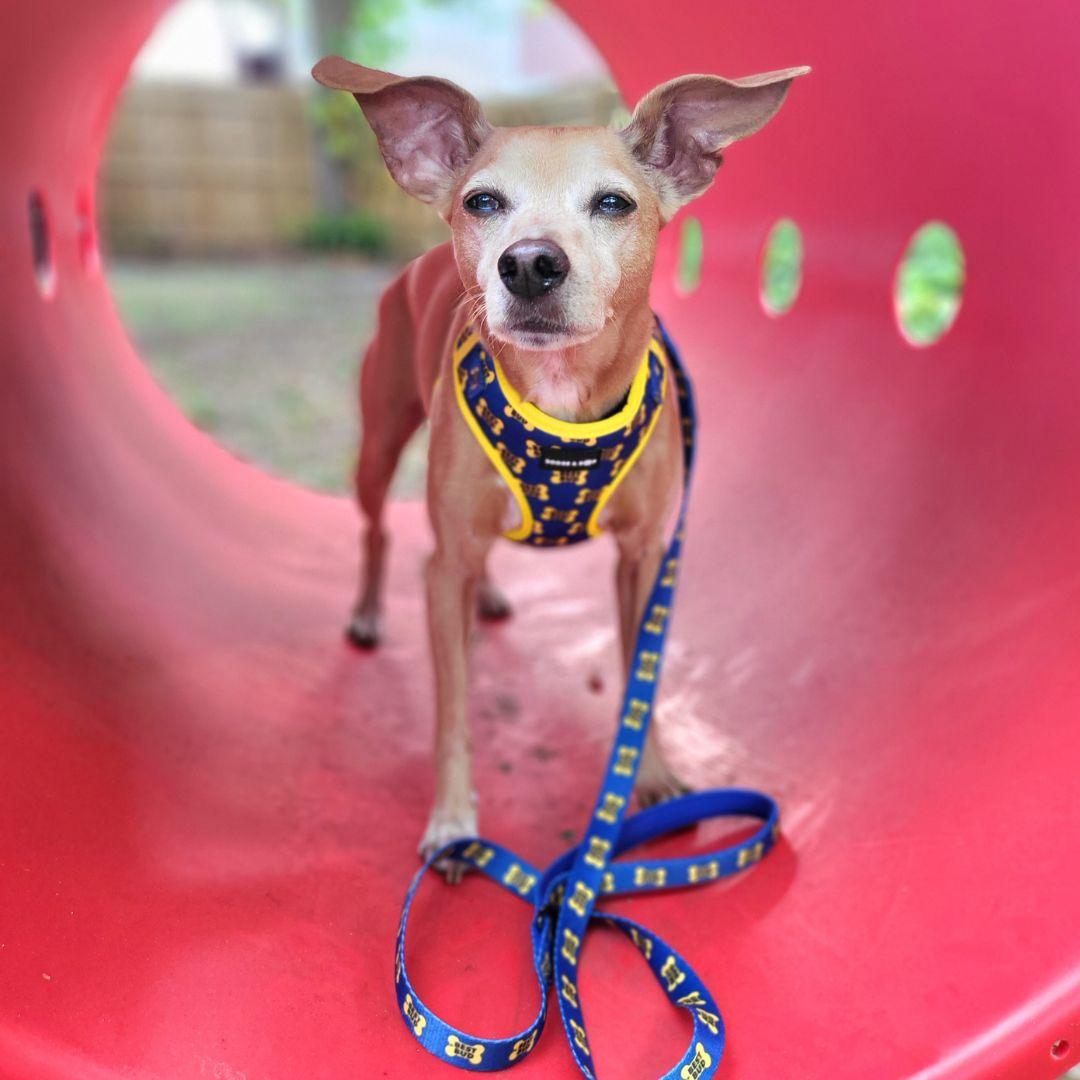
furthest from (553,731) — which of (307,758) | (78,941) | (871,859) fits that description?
(78,941)

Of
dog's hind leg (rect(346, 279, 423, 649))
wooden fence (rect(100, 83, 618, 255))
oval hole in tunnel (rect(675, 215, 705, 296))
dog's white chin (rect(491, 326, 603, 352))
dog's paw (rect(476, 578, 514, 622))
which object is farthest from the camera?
wooden fence (rect(100, 83, 618, 255))

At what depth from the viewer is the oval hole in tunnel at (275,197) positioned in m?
9.03

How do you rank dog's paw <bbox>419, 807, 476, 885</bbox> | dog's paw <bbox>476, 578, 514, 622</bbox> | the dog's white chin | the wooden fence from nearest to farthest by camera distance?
the dog's white chin, dog's paw <bbox>419, 807, 476, 885</bbox>, dog's paw <bbox>476, 578, 514, 622</bbox>, the wooden fence

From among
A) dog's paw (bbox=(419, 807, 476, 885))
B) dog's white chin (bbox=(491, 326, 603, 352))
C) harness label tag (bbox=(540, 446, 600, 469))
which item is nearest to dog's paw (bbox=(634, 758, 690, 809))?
dog's paw (bbox=(419, 807, 476, 885))

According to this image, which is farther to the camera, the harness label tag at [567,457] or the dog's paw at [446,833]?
the dog's paw at [446,833]

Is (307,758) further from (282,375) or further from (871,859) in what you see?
(282,375)

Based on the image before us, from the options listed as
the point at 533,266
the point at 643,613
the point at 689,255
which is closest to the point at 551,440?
the point at 533,266

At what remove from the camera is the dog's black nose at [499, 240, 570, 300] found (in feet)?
6.08

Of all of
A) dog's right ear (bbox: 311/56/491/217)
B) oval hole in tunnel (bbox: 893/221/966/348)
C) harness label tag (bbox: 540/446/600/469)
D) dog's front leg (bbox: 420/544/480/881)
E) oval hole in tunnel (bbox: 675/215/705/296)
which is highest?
dog's right ear (bbox: 311/56/491/217)

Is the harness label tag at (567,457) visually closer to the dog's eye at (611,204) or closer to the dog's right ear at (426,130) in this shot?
the dog's eye at (611,204)

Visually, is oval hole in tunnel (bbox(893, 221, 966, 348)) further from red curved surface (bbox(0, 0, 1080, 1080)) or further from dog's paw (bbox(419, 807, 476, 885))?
dog's paw (bbox(419, 807, 476, 885))

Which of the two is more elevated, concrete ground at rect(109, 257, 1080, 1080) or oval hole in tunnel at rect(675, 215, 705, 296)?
oval hole in tunnel at rect(675, 215, 705, 296)

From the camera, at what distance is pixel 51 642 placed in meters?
2.54

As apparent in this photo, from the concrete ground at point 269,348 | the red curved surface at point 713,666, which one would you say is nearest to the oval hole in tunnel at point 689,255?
the red curved surface at point 713,666
